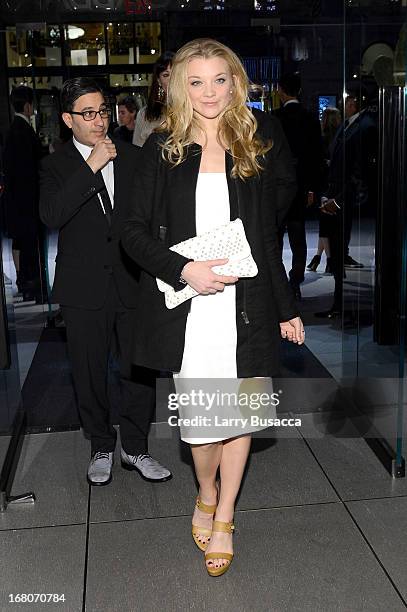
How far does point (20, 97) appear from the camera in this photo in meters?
4.25

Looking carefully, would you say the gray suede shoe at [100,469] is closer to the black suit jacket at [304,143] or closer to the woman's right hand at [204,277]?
the woman's right hand at [204,277]

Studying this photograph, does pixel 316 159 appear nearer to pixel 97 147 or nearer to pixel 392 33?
pixel 392 33

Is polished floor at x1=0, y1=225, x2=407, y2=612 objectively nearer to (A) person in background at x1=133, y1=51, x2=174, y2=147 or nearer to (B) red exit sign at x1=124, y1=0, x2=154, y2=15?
(A) person in background at x1=133, y1=51, x2=174, y2=147

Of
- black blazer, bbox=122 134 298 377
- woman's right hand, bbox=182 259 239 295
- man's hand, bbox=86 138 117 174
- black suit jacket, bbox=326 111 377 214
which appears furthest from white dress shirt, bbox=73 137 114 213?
black suit jacket, bbox=326 111 377 214

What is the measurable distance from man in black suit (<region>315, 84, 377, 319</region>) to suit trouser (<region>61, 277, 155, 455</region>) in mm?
1221

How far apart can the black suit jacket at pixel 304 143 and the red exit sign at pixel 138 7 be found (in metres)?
0.82

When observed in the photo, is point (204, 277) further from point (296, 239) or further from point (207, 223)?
point (296, 239)

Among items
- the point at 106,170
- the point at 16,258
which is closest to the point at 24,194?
the point at 16,258

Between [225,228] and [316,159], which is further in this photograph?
[316,159]

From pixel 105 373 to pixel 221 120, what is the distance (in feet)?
4.20

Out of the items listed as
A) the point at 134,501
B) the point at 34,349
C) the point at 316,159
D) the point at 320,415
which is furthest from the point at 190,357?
the point at 34,349

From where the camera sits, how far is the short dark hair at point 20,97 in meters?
4.23

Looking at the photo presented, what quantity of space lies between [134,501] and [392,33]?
2.18 m

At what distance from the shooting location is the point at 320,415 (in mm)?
4070
